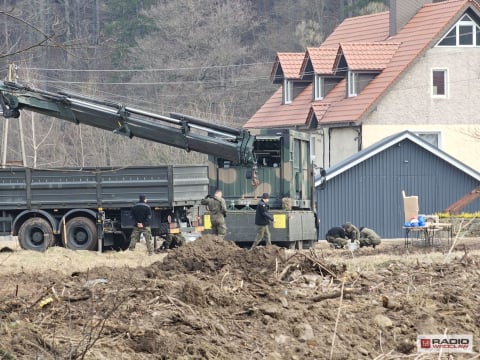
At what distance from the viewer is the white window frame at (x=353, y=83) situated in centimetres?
5019

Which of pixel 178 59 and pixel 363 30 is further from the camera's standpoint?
pixel 178 59

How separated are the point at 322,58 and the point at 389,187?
1087cm

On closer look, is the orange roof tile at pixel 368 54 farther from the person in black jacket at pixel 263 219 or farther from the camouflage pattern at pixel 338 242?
the person in black jacket at pixel 263 219

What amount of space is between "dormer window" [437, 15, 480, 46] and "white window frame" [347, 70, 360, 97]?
3747mm

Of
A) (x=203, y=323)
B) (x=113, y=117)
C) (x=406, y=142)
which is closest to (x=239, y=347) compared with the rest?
(x=203, y=323)

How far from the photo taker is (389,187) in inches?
1714

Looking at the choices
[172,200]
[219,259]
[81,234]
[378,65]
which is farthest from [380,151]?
[219,259]

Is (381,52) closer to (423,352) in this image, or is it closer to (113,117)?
(113,117)

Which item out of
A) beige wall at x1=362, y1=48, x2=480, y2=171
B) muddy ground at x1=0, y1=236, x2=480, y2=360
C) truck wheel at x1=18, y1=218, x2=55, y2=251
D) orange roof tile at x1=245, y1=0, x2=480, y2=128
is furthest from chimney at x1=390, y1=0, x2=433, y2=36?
muddy ground at x1=0, y1=236, x2=480, y2=360

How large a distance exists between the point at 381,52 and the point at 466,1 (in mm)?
4101

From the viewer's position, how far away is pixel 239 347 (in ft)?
38.5

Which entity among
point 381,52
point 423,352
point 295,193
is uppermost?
point 381,52

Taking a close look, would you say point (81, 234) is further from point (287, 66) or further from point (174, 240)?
point (287, 66)

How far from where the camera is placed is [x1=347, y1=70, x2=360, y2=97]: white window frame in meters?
50.2
